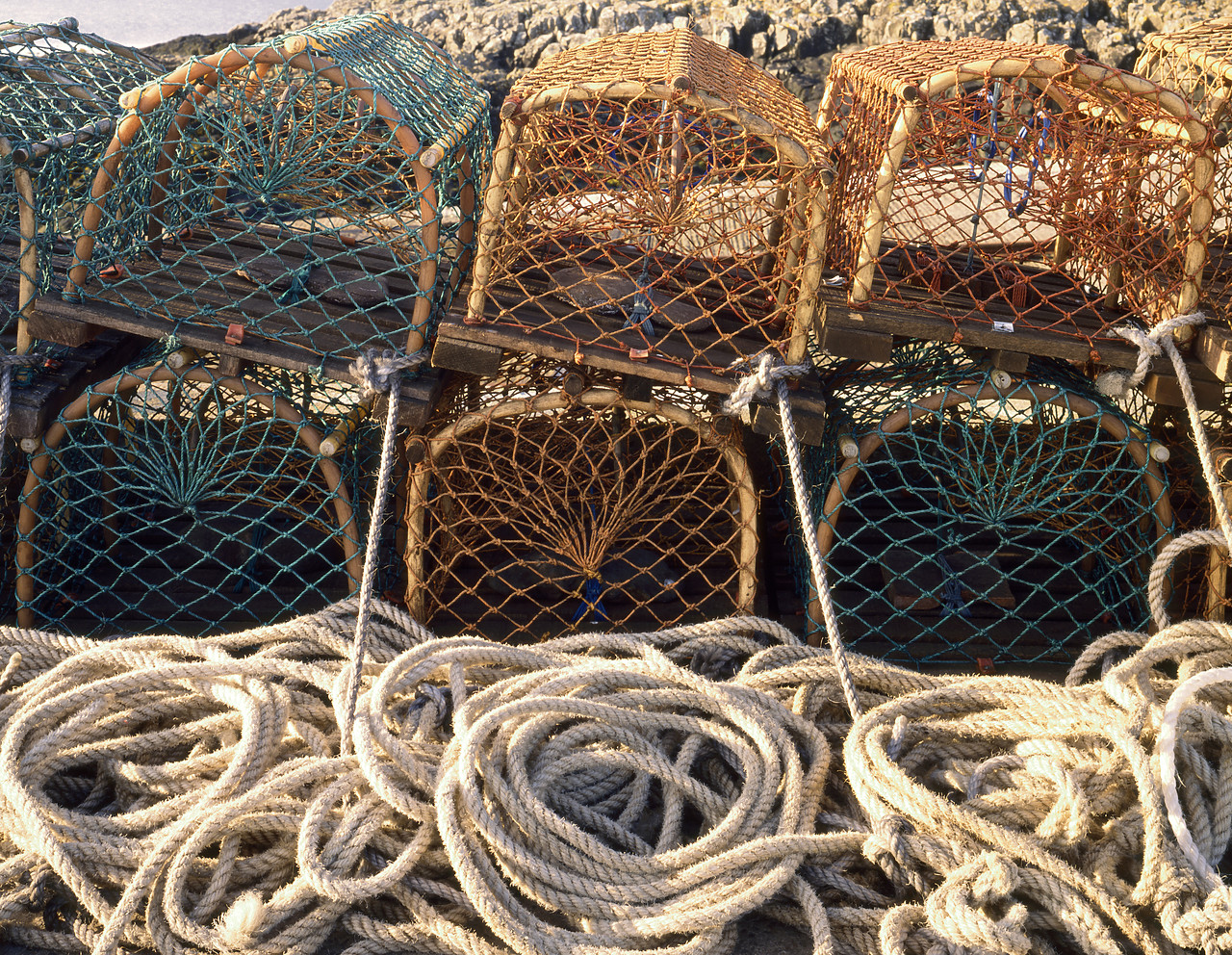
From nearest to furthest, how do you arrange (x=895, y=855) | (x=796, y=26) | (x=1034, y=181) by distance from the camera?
(x=895, y=855) < (x=1034, y=181) < (x=796, y=26)

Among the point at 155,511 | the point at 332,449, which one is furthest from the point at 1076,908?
the point at 155,511

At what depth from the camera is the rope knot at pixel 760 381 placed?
7.06ft

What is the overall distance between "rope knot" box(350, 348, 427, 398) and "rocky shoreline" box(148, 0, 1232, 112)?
5.33 metres

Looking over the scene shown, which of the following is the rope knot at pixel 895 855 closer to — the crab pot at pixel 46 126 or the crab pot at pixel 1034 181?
the crab pot at pixel 1034 181

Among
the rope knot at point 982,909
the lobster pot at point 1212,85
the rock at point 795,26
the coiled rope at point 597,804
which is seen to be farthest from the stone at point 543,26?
the rope knot at point 982,909

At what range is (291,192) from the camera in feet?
7.36

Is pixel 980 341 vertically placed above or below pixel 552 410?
above

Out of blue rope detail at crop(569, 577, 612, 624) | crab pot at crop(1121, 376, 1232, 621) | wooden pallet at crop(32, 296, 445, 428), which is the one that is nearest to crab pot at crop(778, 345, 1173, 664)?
crab pot at crop(1121, 376, 1232, 621)

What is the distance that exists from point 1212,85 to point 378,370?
87.6 inches

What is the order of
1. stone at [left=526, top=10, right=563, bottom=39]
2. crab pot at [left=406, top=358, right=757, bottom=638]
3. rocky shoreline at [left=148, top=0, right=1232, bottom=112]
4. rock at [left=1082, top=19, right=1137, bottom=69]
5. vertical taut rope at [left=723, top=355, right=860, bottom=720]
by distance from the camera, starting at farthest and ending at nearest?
stone at [left=526, top=10, right=563, bottom=39], rocky shoreline at [left=148, top=0, right=1232, bottom=112], rock at [left=1082, top=19, right=1137, bottom=69], crab pot at [left=406, top=358, right=757, bottom=638], vertical taut rope at [left=723, top=355, right=860, bottom=720]

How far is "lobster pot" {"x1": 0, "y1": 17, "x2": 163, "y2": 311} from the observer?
2.32 metres

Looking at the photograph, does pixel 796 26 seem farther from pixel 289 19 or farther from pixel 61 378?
pixel 61 378

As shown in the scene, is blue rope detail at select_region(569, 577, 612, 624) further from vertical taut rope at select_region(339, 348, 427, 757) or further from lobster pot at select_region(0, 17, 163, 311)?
lobster pot at select_region(0, 17, 163, 311)

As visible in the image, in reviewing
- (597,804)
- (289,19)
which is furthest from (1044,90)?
(289,19)
